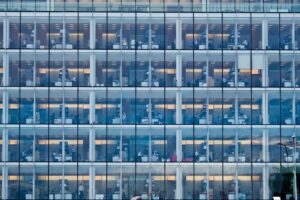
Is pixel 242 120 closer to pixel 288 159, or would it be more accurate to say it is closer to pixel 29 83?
pixel 288 159

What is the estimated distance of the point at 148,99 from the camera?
73312mm

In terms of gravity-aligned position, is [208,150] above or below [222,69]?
below

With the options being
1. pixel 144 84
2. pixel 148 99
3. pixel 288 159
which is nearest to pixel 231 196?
pixel 288 159

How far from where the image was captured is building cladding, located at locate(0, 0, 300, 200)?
2847 inches

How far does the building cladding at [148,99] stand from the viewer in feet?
237

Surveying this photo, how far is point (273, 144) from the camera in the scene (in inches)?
2896

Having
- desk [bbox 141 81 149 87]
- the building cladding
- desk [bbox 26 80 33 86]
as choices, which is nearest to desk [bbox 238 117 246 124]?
the building cladding

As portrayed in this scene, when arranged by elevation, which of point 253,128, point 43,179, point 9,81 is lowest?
point 43,179

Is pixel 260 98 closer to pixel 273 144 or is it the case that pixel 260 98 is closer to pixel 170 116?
pixel 273 144

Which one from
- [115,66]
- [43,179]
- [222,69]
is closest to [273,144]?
[222,69]

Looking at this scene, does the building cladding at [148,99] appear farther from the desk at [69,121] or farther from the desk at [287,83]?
the desk at [69,121]

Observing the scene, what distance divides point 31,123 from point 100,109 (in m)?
6.90

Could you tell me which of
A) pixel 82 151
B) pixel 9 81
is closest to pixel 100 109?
pixel 82 151

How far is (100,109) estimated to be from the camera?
7312 centimetres
